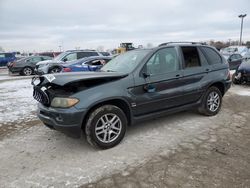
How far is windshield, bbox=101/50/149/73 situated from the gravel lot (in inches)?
49.1

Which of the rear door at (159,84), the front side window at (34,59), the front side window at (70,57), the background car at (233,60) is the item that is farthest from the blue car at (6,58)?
the rear door at (159,84)

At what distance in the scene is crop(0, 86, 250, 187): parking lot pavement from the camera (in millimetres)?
3154

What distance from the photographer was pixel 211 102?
225 inches

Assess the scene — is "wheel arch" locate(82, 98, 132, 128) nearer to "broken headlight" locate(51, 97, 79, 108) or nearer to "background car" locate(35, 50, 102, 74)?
"broken headlight" locate(51, 97, 79, 108)

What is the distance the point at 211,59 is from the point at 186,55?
86cm

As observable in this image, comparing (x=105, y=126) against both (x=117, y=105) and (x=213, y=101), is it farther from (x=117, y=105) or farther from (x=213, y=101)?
(x=213, y=101)

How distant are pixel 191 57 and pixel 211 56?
0.70 metres

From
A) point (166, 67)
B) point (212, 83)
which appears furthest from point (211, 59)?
point (166, 67)

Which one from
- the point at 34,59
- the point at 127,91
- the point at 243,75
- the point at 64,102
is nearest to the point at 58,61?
the point at 34,59

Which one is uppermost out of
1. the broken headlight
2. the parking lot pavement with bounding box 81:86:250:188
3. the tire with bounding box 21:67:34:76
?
the broken headlight

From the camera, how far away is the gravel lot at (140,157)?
3.13 meters

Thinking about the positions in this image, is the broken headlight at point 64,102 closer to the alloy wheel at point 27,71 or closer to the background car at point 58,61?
the background car at point 58,61

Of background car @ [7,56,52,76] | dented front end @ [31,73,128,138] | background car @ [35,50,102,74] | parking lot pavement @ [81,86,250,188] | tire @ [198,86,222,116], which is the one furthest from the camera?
background car @ [7,56,52,76]

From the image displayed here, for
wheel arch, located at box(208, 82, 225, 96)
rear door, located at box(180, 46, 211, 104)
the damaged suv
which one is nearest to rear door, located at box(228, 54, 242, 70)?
wheel arch, located at box(208, 82, 225, 96)
